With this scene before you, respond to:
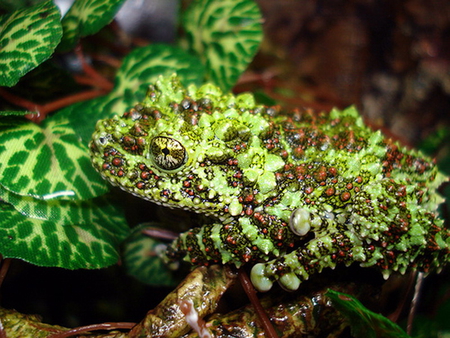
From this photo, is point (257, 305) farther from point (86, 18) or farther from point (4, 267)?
point (86, 18)

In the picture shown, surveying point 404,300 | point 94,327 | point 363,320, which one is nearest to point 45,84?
point 94,327

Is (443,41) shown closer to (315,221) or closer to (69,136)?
(315,221)

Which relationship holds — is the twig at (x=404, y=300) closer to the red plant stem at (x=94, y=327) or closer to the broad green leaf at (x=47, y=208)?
the red plant stem at (x=94, y=327)

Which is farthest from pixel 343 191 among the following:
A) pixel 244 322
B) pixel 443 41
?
pixel 443 41

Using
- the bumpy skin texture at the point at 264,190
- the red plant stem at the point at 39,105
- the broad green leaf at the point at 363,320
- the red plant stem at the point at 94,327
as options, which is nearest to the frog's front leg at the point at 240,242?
the bumpy skin texture at the point at 264,190

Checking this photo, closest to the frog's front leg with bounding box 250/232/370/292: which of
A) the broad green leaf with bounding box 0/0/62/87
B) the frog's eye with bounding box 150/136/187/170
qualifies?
the frog's eye with bounding box 150/136/187/170
